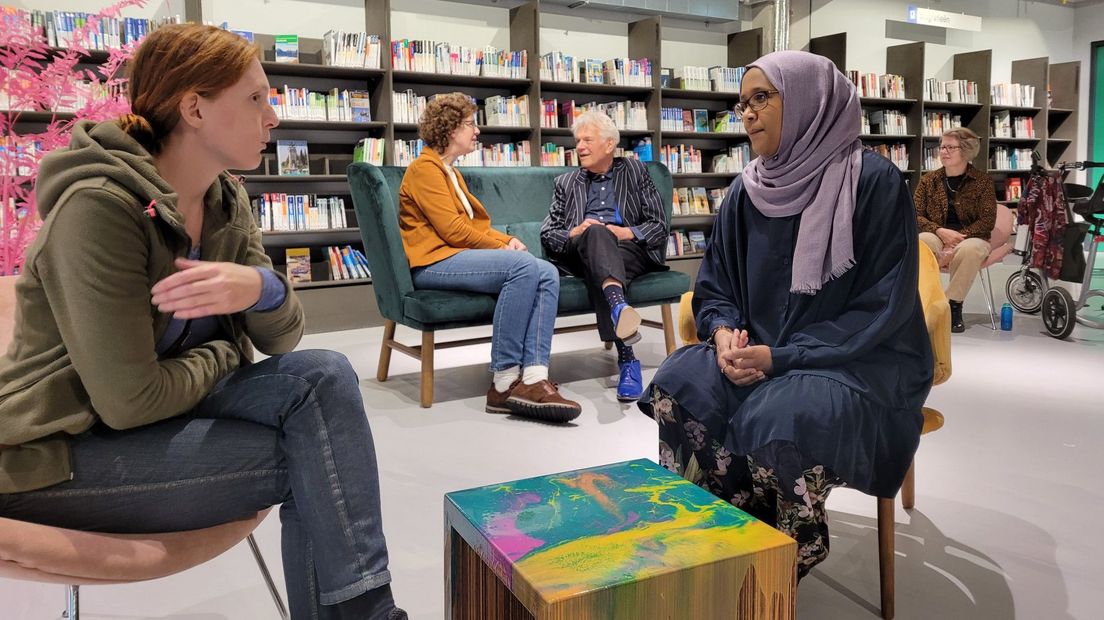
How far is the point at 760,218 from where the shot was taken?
1829mm

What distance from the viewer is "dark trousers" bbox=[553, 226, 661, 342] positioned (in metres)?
3.52

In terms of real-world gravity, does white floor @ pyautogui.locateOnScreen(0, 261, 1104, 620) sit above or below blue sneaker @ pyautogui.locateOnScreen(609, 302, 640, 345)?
below

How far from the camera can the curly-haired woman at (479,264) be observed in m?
3.16

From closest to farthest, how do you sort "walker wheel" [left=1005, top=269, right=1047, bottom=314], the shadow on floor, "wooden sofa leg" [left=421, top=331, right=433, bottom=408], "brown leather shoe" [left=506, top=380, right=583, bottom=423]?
1. the shadow on floor
2. "brown leather shoe" [left=506, top=380, right=583, bottom=423]
3. "wooden sofa leg" [left=421, top=331, right=433, bottom=408]
4. "walker wheel" [left=1005, top=269, right=1047, bottom=314]

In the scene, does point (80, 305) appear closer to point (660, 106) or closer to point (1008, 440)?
point (1008, 440)

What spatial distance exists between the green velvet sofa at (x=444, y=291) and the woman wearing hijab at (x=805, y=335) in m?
1.61

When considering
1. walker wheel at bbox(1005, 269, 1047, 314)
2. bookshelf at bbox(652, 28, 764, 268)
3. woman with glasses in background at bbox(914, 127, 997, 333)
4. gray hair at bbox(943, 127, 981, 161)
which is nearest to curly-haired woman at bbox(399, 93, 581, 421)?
woman with glasses in background at bbox(914, 127, 997, 333)

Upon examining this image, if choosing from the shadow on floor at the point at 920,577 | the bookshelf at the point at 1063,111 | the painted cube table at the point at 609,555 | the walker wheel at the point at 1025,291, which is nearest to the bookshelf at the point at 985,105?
the bookshelf at the point at 1063,111

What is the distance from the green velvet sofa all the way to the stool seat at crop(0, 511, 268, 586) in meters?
2.13

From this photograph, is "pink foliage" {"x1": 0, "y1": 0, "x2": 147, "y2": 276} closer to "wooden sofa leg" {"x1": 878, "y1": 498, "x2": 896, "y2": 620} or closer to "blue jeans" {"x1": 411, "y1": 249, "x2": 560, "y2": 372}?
"blue jeans" {"x1": 411, "y1": 249, "x2": 560, "y2": 372}

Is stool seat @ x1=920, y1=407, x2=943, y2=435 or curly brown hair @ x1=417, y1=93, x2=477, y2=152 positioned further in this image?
curly brown hair @ x1=417, y1=93, x2=477, y2=152

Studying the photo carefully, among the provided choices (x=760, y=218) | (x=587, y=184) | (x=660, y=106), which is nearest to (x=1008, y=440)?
(x=760, y=218)

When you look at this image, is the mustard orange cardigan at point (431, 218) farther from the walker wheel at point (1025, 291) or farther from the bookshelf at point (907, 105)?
the bookshelf at point (907, 105)

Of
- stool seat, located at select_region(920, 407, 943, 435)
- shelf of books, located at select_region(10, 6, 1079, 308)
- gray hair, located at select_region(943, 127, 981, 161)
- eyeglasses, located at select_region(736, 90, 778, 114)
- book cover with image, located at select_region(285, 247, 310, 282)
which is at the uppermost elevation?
shelf of books, located at select_region(10, 6, 1079, 308)
